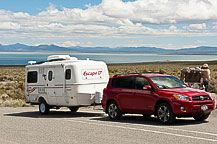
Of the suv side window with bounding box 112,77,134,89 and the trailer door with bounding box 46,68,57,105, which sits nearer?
the suv side window with bounding box 112,77,134,89

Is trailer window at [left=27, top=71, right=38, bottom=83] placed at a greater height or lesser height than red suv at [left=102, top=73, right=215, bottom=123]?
greater

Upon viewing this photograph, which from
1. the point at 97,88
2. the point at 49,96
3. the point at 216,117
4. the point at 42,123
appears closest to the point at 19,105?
the point at 49,96

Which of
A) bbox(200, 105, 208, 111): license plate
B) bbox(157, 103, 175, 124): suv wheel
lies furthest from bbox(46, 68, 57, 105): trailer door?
bbox(200, 105, 208, 111): license plate

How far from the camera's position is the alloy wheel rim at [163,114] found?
37.0ft

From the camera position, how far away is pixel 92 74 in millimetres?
15062

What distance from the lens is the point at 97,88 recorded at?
15188mm

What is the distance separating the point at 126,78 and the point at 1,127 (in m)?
4.31

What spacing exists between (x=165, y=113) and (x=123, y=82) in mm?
2218

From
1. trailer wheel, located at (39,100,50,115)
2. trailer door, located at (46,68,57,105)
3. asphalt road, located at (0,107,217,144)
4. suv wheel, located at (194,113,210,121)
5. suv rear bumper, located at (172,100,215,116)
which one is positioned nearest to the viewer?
asphalt road, located at (0,107,217,144)

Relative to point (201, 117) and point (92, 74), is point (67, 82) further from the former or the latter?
point (201, 117)

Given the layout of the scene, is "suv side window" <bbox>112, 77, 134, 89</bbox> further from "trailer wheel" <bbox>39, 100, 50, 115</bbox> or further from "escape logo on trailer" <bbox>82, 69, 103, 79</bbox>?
"trailer wheel" <bbox>39, 100, 50, 115</bbox>

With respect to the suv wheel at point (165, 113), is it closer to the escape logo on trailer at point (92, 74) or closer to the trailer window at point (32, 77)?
the escape logo on trailer at point (92, 74)

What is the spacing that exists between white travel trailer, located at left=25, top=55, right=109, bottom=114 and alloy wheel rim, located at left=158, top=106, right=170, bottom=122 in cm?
355

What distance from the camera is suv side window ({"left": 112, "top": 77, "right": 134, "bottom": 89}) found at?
12698mm
